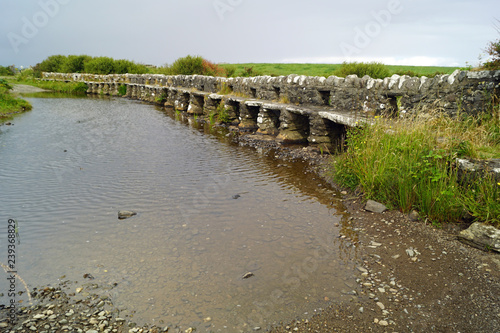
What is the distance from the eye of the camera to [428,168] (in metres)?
5.78

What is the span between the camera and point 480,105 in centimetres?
708

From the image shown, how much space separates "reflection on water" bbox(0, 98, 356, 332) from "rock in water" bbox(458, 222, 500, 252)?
5.61 ft

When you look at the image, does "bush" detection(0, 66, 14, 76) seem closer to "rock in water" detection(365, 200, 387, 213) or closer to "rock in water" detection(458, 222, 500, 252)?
"rock in water" detection(365, 200, 387, 213)

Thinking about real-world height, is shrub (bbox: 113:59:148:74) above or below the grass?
above

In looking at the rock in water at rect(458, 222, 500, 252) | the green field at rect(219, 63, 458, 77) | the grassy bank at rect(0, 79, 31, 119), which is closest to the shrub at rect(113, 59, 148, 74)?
the green field at rect(219, 63, 458, 77)

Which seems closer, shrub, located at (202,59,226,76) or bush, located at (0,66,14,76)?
shrub, located at (202,59,226,76)

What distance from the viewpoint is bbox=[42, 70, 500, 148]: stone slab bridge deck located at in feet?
24.2

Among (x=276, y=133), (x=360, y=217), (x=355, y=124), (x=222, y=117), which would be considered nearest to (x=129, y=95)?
(x=222, y=117)

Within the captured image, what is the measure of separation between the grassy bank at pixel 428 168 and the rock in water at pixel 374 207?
0.18m

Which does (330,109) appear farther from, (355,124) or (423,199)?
(423,199)

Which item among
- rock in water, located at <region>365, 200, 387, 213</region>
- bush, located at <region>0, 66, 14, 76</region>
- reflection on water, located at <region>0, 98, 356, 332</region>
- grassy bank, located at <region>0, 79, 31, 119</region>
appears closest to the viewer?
reflection on water, located at <region>0, 98, 356, 332</region>

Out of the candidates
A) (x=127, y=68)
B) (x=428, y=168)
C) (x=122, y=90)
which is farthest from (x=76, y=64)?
(x=428, y=168)

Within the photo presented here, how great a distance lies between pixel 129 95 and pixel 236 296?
34.0 meters

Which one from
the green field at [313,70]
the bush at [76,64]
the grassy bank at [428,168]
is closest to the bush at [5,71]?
the bush at [76,64]
